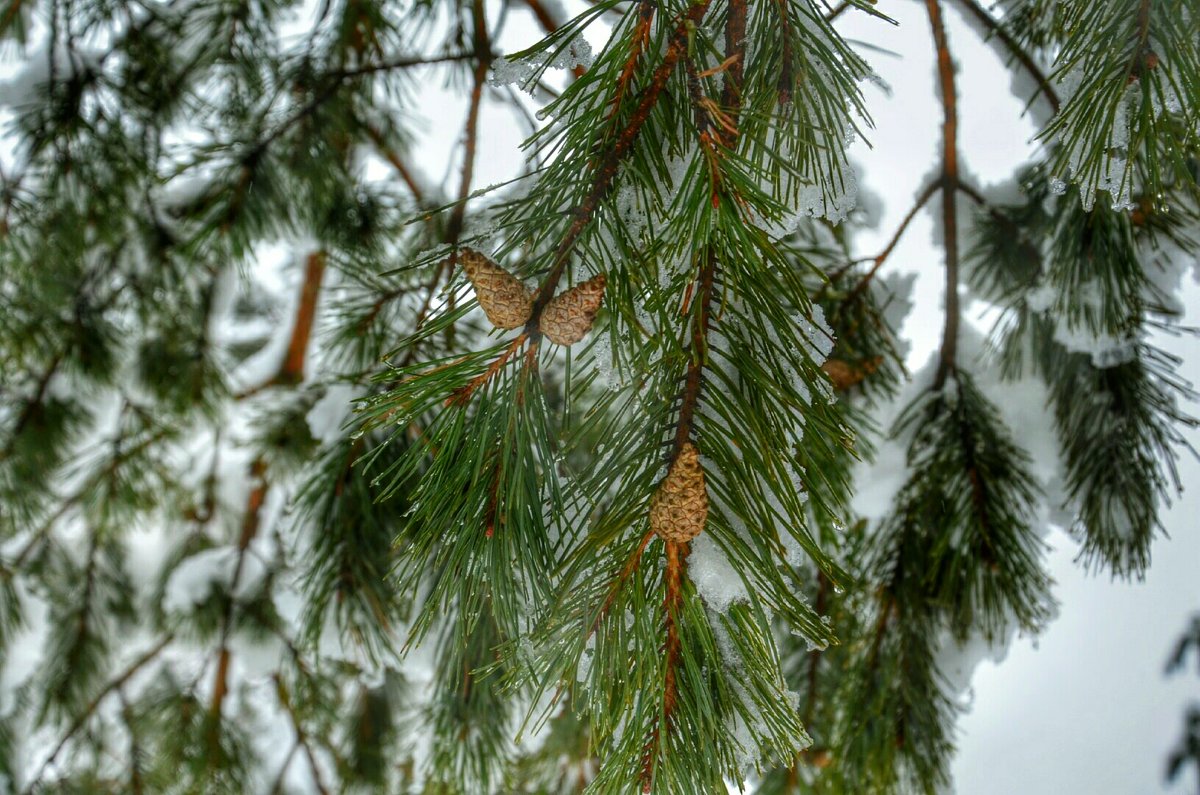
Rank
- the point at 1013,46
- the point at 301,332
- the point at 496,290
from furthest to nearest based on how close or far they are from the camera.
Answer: the point at 301,332 → the point at 1013,46 → the point at 496,290

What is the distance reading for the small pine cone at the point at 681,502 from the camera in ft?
1.23

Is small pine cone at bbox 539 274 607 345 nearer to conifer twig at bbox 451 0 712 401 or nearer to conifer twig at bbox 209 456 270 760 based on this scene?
conifer twig at bbox 451 0 712 401

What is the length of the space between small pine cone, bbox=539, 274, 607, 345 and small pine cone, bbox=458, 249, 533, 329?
0.04 feet

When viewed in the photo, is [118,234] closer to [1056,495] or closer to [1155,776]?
[1056,495]

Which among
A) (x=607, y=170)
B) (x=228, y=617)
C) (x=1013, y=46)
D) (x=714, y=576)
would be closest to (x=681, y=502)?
(x=714, y=576)

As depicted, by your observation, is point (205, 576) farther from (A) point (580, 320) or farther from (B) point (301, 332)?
(A) point (580, 320)

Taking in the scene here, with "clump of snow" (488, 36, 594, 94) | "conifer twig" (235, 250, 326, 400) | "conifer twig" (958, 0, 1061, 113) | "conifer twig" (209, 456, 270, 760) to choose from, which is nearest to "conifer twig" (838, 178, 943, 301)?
"conifer twig" (958, 0, 1061, 113)

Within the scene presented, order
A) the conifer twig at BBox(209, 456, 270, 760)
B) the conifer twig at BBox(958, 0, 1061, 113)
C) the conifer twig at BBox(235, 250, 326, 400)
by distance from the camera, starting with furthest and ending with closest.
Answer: the conifer twig at BBox(235, 250, 326, 400), the conifer twig at BBox(209, 456, 270, 760), the conifer twig at BBox(958, 0, 1061, 113)

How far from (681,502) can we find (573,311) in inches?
3.8

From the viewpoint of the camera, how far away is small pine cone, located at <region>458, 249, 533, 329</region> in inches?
14.7

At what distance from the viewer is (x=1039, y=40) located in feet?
2.40

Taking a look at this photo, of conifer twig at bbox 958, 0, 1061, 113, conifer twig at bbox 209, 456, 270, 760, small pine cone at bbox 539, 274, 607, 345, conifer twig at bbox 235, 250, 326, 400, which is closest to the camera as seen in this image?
small pine cone at bbox 539, 274, 607, 345

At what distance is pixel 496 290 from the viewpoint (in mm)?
374

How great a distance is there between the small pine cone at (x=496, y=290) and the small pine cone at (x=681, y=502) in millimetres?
100
